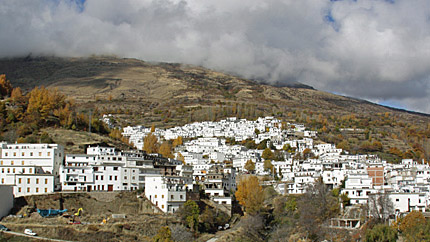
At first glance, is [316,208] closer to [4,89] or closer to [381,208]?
[381,208]

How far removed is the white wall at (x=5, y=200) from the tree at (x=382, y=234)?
34.7 meters

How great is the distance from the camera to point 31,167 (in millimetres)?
54688

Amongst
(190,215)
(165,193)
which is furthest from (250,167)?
(190,215)

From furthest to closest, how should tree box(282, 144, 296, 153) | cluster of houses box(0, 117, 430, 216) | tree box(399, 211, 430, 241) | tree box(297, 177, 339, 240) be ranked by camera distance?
tree box(282, 144, 296, 153) → cluster of houses box(0, 117, 430, 216) → tree box(297, 177, 339, 240) → tree box(399, 211, 430, 241)

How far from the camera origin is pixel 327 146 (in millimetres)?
93500

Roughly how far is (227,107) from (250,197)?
81.2 m

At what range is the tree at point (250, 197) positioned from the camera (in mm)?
59219

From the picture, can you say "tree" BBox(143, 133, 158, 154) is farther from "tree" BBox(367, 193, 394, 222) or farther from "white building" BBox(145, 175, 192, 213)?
"tree" BBox(367, 193, 394, 222)

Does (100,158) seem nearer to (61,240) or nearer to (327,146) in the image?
(61,240)

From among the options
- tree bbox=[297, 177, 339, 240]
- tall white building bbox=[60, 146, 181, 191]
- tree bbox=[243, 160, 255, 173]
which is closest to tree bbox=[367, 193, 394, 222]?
tree bbox=[297, 177, 339, 240]

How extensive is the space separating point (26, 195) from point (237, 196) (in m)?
24.9

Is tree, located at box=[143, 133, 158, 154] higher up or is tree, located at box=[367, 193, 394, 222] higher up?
tree, located at box=[143, 133, 158, 154]

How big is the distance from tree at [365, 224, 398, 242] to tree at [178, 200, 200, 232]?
16.5 meters

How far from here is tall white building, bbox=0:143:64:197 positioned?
51.7m
